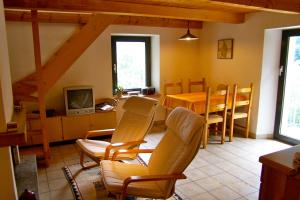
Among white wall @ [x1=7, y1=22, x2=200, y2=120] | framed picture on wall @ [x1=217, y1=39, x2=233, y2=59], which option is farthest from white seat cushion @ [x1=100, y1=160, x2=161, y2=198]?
framed picture on wall @ [x1=217, y1=39, x2=233, y2=59]

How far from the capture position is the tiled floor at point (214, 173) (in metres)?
2.55

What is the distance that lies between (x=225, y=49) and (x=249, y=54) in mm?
564

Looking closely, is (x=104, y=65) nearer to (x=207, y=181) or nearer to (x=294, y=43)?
(x=207, y=181)

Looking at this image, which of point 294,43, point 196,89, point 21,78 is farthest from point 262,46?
point 21,78

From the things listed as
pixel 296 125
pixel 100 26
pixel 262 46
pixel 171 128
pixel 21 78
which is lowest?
pixel 296 125

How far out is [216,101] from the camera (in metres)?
4.05

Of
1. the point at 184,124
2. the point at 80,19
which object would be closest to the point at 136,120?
the point at 184,124

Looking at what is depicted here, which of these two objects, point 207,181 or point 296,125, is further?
point 296,125

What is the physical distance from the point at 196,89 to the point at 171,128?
10.6 feet

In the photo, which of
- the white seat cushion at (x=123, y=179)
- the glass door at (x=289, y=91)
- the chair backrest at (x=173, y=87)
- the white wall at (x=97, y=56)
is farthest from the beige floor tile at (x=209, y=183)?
the white wall at (x=97, y=56)

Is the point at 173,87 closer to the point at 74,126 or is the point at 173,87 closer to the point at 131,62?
the point at 131,62

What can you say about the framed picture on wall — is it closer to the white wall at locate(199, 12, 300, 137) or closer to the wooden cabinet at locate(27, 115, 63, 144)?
the white wall at locate(199, 12, 300, 137)

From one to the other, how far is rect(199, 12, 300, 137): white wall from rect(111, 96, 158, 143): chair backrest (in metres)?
2.18

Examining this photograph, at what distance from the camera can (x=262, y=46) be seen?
3926mm
